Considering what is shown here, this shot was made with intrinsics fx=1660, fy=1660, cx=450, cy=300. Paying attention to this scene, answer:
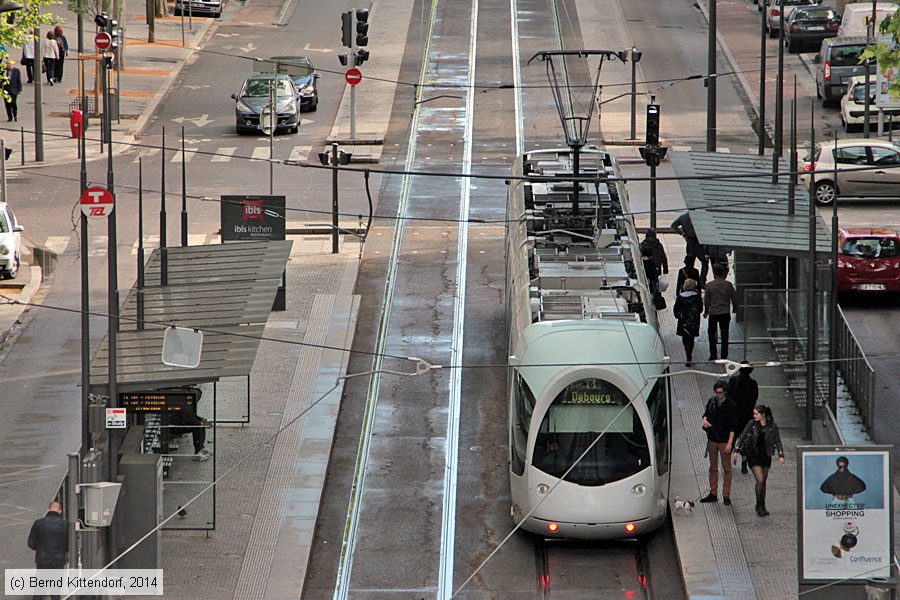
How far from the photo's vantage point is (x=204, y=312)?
72.2 feet

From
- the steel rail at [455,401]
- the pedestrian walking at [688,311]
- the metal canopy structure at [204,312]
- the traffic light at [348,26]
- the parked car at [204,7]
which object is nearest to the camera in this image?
the metal canopy structure at [204,312]

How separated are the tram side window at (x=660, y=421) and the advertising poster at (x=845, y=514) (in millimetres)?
3540

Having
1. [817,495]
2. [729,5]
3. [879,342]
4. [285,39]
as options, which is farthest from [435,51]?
[817,495]

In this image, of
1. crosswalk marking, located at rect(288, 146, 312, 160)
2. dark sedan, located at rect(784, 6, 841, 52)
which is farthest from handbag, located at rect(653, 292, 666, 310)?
dark sedan, located at rect(784, 6, 841, 52)

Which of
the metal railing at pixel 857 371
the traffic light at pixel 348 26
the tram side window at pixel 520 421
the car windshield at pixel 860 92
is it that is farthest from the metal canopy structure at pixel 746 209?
the traffic light at pixel 348 26

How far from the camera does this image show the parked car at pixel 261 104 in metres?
46.1

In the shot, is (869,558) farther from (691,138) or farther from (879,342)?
(691,138)

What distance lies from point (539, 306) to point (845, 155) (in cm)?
1951

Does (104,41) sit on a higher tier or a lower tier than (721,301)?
higher

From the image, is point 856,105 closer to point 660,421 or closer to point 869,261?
point 869,261

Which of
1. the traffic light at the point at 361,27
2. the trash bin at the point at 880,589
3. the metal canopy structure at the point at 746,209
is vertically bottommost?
the trash bin at the point at 880,589

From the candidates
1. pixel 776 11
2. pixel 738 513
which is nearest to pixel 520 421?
pixel 738 513

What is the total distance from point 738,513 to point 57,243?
64.9ft

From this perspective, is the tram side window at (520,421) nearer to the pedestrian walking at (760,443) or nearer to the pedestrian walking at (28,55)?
the pedestrian walking at (760,443)
